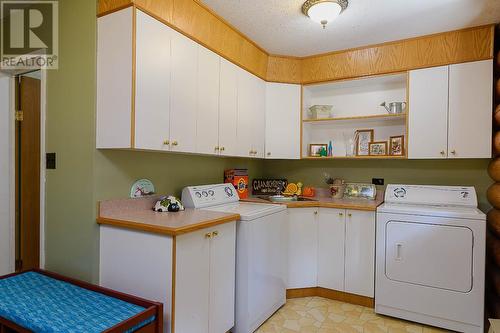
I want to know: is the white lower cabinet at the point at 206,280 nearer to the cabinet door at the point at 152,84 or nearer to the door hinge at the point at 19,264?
the cabinet door at the point at 152,84

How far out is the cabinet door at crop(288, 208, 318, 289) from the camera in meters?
2.74

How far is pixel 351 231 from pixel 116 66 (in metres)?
2.24

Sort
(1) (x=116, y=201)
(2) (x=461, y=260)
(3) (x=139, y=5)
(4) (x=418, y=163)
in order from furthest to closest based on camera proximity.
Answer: (4) (x=418, y=163)
(2) (x=461, y=260)
(1) (x=116, y=201)
(3) (x=139, y=5)

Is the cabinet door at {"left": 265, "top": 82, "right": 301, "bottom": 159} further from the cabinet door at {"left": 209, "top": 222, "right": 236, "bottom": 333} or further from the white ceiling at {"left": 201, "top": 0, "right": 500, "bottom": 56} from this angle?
the cabinet door at {"left": 209, "top": 222, "right": 236, "bottom": 333}

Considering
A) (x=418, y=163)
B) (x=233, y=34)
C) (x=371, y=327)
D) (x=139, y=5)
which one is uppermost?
(x=233, y=34)

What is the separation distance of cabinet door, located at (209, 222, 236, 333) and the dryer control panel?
1651mm

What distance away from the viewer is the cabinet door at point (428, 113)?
2568mm

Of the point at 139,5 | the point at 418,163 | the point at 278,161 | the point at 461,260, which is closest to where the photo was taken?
the point at 139,5

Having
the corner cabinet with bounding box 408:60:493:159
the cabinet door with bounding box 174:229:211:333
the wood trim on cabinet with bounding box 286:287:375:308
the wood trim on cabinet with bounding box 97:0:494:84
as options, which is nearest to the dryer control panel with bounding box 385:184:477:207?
the corner cabinet with bounding box 408:60:493:159

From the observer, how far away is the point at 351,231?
2.60m

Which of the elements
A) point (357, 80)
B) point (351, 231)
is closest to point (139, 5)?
point (357, 80)

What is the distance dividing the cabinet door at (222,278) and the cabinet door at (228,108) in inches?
31.5

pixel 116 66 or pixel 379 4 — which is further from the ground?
pixel 379 4

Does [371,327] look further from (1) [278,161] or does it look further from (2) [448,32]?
(2) [448,32]
